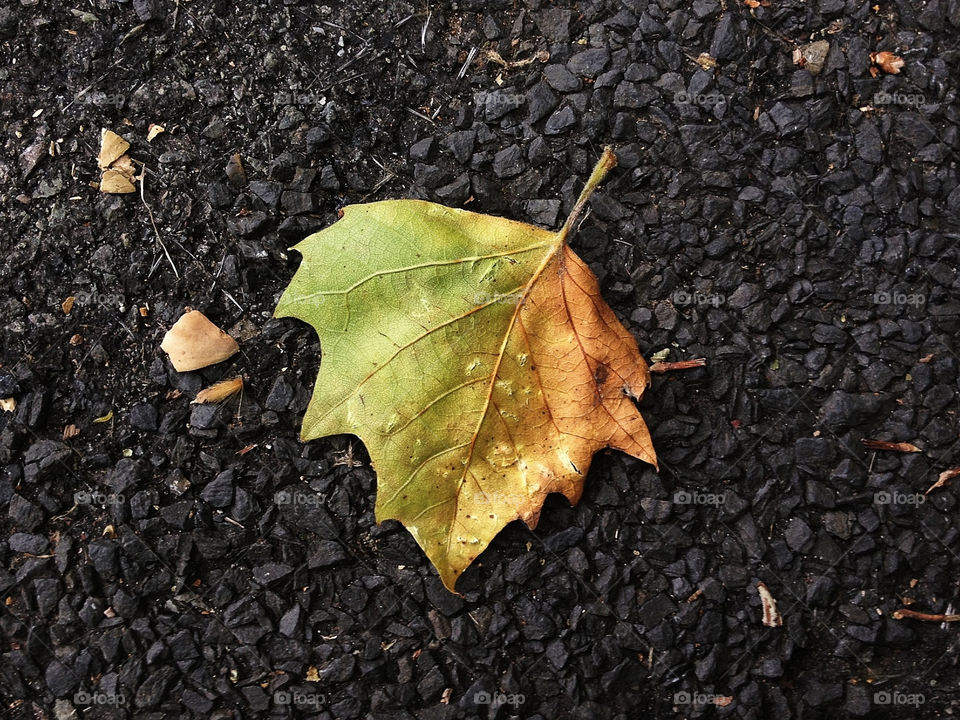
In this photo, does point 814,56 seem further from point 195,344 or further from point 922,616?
point 195,344

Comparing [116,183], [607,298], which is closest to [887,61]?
[607,298]

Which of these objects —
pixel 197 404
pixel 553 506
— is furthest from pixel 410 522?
pixel 197 404

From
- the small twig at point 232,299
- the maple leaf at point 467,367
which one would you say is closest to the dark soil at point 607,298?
the small twig at point 232,299

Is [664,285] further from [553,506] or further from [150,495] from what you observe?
[150,495]

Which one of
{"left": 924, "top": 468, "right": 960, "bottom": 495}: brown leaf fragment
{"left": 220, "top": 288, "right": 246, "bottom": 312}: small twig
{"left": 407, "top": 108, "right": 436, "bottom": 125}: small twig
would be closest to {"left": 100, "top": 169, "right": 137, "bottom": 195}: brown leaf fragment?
{"left": 220, "top": 288, "right": 246, "bottom": 312}: small twig

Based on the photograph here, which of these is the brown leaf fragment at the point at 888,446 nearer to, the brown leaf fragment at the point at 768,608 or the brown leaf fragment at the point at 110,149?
the brown leaf fragment at the point at 768,608
